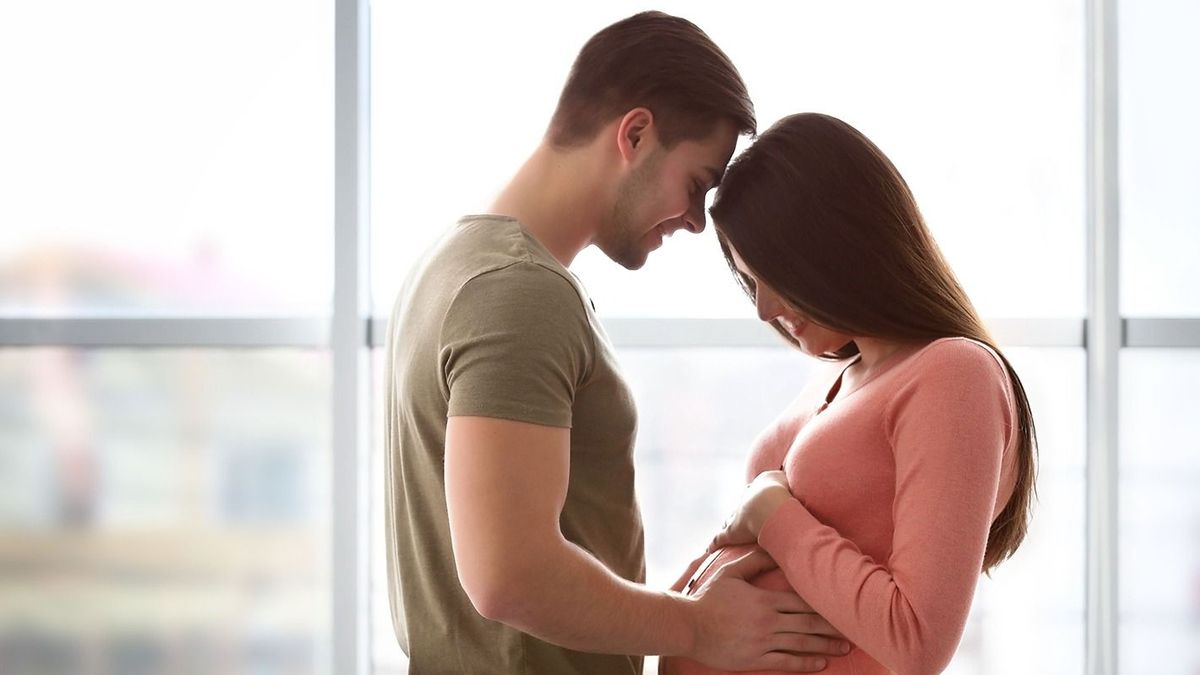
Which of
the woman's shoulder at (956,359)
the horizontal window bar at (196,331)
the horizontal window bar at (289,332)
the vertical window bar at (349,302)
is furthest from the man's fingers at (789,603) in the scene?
the horizontal window bar at (196,331)

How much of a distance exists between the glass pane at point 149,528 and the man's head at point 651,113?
1.25 metres

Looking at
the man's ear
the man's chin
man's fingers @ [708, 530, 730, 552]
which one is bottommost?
man's fingers @ [708, 530, 730, 552]

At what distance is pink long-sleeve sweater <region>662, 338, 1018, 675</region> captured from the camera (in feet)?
3.90

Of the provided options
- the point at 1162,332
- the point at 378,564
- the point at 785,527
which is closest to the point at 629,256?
the point at 785,527

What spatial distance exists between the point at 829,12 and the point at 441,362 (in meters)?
1.63

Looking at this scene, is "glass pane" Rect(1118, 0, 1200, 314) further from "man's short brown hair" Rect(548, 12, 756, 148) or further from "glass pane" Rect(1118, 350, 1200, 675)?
"man's short brown hair" Rect(548, 12, 756, 148)

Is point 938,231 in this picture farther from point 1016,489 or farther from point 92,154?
point 92,154

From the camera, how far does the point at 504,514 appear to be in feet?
3.66

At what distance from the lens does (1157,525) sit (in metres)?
2.46

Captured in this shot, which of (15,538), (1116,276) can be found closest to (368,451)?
(15,538)

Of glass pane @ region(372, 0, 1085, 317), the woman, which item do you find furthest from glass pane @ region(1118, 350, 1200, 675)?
the woman

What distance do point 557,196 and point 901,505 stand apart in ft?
1.89

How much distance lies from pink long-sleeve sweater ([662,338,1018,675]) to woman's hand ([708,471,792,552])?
16mm

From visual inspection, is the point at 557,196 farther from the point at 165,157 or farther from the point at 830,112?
the point at 165,157
